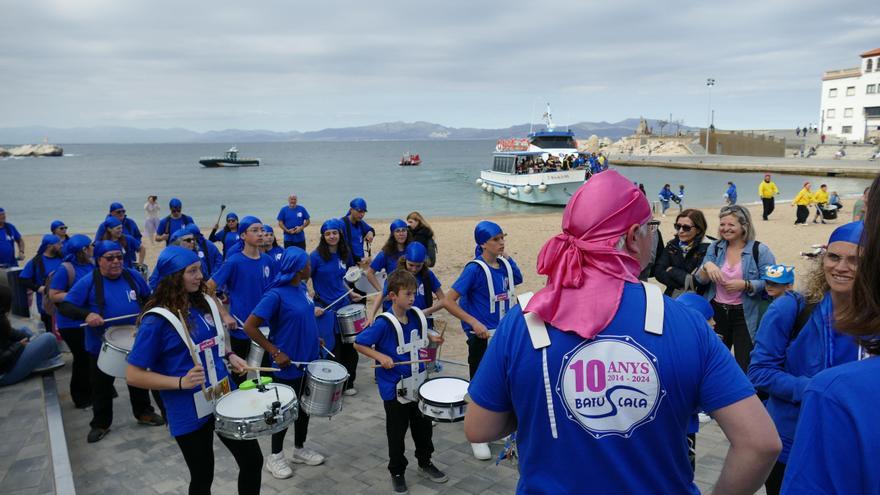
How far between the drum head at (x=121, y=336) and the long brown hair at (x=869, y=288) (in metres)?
5.02

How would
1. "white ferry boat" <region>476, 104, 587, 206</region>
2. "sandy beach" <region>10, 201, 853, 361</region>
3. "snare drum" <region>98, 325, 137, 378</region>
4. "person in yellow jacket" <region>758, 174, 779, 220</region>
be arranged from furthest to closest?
"white ferry boat" <region>476, 104, 587, 206</region>, "person in yellow jacket" <region>758, 174, 779, 220</region>, "sandy beach" <region>10, 201, 853, 361</region>, "snare drum" <region>98, 325, 137, 378</region>

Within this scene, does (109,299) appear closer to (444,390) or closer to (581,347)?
(444,390)

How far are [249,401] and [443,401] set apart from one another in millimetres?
1420

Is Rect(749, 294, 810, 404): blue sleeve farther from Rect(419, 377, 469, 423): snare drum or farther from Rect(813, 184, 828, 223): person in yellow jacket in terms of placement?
Rect(813, 184, 828, 223): person in yellow jacket

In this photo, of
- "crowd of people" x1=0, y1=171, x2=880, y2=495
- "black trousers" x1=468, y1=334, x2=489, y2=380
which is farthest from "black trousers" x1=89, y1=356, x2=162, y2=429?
"black trousers" x1=468, y1=334, x2=489, y2=380

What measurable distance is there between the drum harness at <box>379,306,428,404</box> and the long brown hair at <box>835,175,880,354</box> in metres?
3.90

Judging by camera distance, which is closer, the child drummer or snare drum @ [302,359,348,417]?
snare drum @ [302,359,348,417]

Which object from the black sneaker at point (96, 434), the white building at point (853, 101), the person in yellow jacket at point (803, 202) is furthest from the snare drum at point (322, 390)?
the white building at point (853, 101)

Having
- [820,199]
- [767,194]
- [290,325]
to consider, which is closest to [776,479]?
[290,325]

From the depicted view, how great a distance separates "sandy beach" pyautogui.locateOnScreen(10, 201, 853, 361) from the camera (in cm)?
1309

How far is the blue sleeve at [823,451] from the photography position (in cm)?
108

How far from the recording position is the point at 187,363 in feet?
12.6

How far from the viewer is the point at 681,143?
99125mm

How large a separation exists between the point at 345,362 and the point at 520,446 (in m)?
5.61
